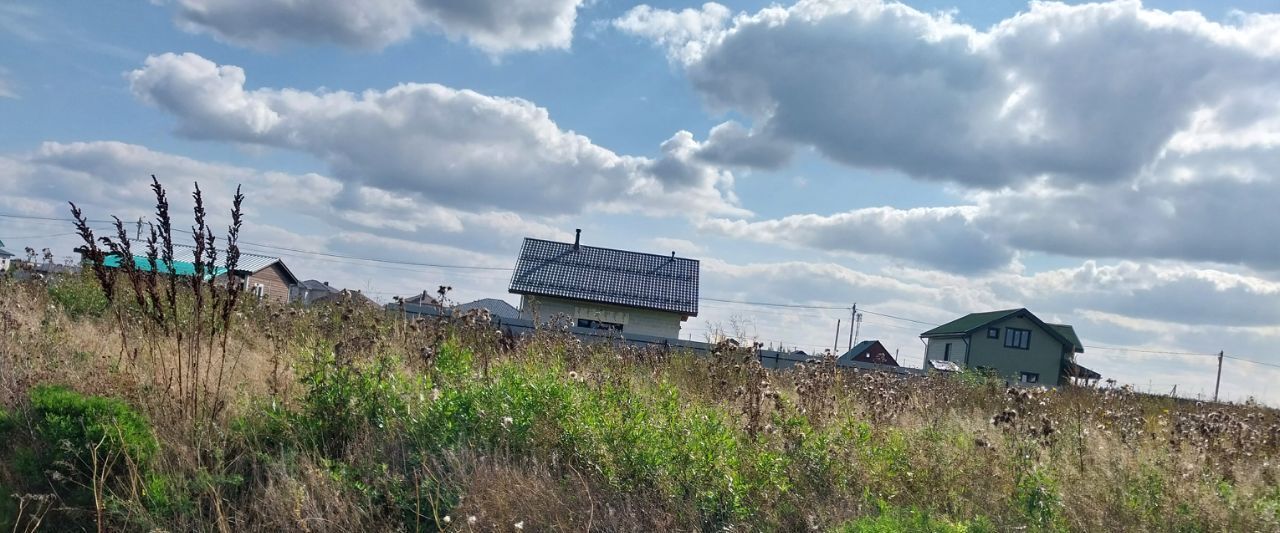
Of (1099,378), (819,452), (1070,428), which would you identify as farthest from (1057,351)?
(819,452)

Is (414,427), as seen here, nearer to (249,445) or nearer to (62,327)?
(249,445)

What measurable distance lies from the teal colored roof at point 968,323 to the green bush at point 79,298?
4395cm

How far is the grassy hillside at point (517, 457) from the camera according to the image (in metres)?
4.96

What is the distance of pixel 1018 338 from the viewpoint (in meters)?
48.7

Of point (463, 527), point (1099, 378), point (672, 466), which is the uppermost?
point (1099, 378)

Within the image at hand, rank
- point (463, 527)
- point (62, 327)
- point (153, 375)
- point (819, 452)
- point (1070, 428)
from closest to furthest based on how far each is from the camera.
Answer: point (463, 527) → point (819, 452) → point (153, 375) → point (1070, 428) → point (62, 327)

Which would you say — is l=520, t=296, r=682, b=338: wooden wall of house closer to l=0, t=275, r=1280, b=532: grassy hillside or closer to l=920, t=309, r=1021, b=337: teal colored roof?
l=920, t=309, r=1021, b=337: teal colored roof

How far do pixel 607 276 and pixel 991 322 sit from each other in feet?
73.0

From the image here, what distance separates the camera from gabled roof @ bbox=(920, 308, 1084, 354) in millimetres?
48344

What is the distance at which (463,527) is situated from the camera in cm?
472

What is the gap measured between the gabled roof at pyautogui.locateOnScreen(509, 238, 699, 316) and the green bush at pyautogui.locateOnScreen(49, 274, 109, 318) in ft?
77.6

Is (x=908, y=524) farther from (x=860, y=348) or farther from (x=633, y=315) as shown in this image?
(x=860, y=348)

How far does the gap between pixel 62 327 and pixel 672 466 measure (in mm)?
6346

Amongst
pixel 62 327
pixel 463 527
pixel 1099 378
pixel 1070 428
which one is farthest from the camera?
pixel 1099 378
